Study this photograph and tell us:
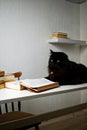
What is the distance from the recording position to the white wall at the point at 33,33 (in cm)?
228

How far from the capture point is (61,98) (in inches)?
111

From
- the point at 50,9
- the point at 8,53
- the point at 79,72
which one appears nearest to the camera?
the point at 79,72

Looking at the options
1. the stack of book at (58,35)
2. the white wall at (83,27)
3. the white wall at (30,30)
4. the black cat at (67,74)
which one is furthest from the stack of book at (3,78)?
the white wall at (83,27)

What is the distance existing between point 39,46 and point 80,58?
0.94 m

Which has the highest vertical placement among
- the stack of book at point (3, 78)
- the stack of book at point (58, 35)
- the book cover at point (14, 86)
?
the stack of book at point (58, 35)

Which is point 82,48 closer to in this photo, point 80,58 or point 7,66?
point 80,58

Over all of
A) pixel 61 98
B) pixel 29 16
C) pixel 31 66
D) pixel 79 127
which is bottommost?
pixel 79 127

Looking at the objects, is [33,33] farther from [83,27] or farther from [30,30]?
[83,27]

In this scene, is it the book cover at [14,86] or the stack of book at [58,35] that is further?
the stack of book at [58,35]

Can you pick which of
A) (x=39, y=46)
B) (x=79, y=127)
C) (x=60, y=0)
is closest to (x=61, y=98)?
(x=79, y=127)

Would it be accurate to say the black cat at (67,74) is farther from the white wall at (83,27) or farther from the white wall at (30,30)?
the white wall at (83,27)

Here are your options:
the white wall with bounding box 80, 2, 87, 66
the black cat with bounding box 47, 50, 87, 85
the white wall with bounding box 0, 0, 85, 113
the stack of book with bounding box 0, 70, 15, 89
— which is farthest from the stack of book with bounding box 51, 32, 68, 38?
the stack of book with bounding box 0, 70, 15, 89

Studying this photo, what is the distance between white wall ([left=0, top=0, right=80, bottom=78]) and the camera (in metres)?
2.27

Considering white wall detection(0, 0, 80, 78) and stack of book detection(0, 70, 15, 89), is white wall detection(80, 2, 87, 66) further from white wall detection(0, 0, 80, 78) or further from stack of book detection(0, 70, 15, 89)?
stack of book detection(0, 70, 15, 89)
